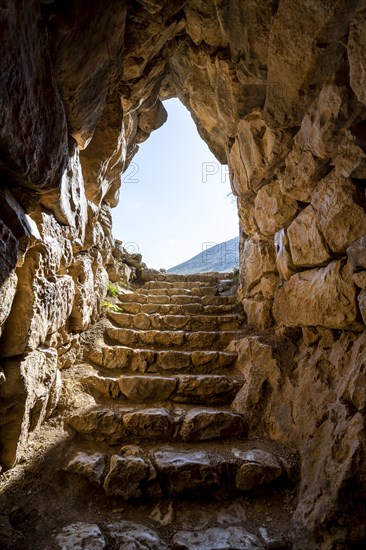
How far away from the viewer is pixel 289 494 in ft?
6.88

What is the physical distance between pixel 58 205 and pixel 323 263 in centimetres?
240

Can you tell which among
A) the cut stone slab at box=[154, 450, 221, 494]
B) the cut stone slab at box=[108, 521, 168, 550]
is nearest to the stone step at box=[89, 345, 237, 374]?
the cut stone slab at box=[154, 450, 221, 494]

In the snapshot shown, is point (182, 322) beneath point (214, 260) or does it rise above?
beneath

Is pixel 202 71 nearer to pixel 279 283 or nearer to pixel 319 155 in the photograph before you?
pixel 319 155

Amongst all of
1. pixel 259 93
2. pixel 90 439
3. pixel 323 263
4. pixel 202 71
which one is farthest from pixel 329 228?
pixel 202 71

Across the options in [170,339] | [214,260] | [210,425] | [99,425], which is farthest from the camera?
[214,260]

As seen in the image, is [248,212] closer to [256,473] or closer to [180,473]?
[256,473]

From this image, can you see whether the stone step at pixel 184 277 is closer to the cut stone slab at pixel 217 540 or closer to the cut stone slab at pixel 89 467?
the cut stone slab at pixel 89 467

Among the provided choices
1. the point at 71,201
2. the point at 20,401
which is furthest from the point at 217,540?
the point at 71,201

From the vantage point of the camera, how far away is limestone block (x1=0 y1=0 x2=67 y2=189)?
1.25m

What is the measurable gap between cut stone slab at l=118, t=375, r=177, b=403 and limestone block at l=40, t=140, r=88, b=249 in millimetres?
1600

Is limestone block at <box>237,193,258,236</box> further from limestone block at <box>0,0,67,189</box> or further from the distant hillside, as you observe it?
the distant hillside

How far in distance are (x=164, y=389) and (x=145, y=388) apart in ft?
0.68

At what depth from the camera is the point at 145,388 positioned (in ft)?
10.0
